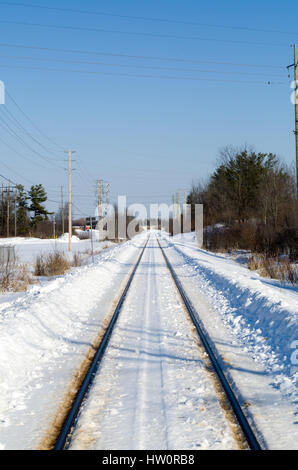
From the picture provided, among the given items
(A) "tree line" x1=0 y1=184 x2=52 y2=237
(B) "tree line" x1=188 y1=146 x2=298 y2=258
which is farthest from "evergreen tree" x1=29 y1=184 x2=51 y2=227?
(B) "tree line" x1=188 y1=146 x2=298 y2=258

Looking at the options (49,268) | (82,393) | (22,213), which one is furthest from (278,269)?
(22,213)

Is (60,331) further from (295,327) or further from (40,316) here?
(295,327)

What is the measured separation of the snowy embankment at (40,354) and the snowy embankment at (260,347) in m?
2.37

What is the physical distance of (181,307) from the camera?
35.2ft

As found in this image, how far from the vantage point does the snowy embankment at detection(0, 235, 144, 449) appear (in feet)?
15.1

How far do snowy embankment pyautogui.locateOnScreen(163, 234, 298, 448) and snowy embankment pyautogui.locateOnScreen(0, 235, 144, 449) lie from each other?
2365 mm

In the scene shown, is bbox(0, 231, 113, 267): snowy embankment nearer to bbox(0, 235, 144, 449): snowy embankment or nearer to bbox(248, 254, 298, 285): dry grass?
bbox(248, 254, 298, 285): dry grass

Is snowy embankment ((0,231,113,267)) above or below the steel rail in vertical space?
above

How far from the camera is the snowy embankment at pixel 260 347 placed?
15.0ft

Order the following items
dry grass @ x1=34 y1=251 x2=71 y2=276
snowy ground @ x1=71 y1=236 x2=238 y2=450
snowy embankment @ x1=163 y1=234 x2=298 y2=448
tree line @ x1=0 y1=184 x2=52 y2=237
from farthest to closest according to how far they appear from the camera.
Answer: tree line @ x1=0 y1=184 x2=52 y2=237 → dry grass @ x1=34 y1=251 x2=71 y2=276 → snowy embankment @ x1=163 y1=234 x2=298 y2=448 → snowy ground @ x1=71 y1=236 x2=238 y2=450

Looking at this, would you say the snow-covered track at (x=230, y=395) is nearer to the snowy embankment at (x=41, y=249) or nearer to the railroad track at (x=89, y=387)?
the railroad track at (x=89, y=387)

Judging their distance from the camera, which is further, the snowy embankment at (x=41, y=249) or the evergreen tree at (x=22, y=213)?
the evergreen tree at (x=22, y=213)

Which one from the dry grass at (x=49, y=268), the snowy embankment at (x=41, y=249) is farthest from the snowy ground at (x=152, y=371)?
the snowy embankment at (x=41, y=249)

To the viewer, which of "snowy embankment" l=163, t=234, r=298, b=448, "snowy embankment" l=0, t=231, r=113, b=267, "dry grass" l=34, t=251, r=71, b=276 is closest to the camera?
"snowy embankment" l=163, t=234, r=298, b=448
